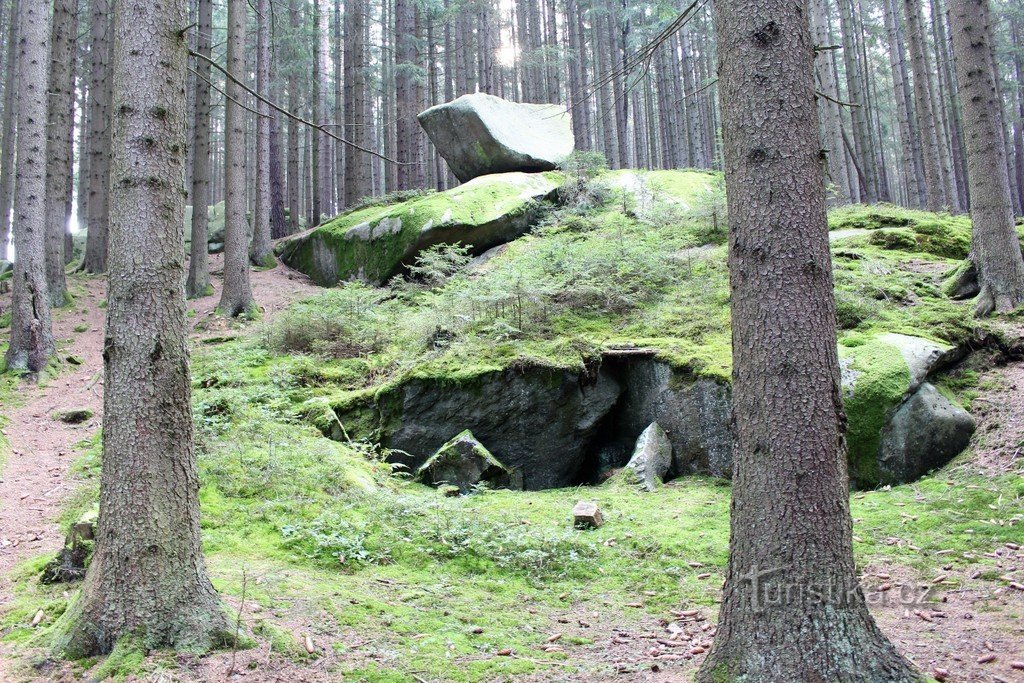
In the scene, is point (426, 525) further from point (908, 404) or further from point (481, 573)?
point (908, 404)

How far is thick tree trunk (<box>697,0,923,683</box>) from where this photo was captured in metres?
2.95

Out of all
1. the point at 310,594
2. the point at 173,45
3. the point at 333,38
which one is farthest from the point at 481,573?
the point at 333,38

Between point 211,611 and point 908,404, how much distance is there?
20.5ft

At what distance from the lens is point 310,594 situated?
→ 427 centimetres

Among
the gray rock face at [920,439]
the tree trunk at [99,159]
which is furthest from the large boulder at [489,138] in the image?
the gray rock face at [920,439]

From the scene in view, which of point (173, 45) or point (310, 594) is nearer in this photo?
point (173, 45)

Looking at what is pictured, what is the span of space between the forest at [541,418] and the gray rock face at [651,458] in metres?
0.05

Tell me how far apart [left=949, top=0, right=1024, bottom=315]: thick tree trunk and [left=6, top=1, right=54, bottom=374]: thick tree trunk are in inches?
503

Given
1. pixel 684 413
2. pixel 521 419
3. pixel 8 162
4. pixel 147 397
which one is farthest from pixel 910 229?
pixel 8 162

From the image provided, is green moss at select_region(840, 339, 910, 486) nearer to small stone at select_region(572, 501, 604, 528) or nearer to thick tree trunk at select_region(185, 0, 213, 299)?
small stone at select_region(572, 501, 604, 528)

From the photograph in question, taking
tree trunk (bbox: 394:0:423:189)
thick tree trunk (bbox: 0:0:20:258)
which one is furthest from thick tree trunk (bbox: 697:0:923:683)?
thick tree trunk (bbox: 0:0:20:258)

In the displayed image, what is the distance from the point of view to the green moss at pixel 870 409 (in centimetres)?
635

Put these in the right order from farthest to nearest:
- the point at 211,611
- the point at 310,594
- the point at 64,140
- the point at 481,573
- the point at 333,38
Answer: the point at 333,38, the point at 64,140, the point at 481,573, the point at 310,594, the point at 211,611

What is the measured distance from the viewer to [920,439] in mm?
6281
